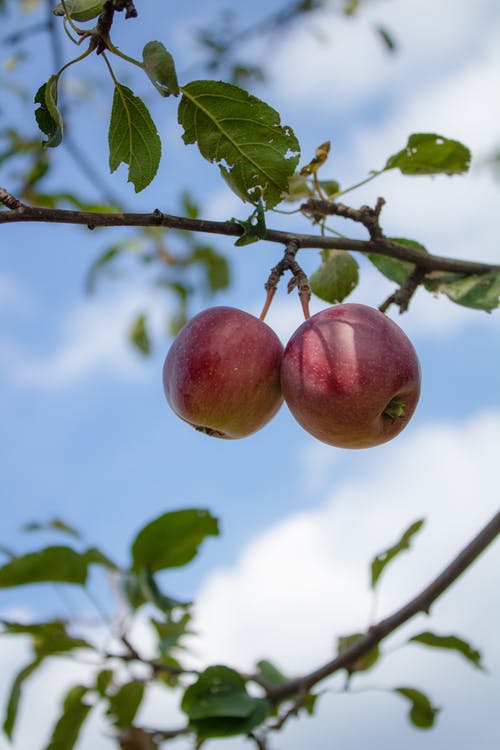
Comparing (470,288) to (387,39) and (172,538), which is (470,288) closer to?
(172,538)

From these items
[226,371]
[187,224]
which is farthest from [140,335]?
[187,224]

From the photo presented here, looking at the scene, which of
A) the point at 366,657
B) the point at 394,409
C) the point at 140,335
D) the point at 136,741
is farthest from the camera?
the point at 140,335

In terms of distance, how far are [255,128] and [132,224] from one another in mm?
303

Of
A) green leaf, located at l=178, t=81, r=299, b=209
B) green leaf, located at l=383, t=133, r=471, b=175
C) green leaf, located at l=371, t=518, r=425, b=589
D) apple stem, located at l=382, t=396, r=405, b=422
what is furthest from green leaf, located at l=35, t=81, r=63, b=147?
green leaf, located at l=371, t=518, r=425, b=589

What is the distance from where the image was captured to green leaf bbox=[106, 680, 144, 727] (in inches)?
75.8

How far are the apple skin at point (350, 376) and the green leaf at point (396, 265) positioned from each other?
1.10 feet

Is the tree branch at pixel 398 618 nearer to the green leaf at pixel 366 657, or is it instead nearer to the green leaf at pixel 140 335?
the green leaf at pixel 366 657

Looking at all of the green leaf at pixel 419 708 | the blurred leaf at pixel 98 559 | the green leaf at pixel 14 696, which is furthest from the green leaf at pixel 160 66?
the green leaf at pixel 419 708

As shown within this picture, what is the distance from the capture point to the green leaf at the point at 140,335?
13.1 ft

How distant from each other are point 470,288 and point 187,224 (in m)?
0.76

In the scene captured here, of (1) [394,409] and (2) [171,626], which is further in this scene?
(2) [171,626]

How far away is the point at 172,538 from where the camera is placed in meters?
1.89

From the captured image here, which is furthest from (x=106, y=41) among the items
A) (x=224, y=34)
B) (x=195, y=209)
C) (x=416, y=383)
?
(x=224, y=34)

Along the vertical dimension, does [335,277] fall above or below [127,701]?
above
